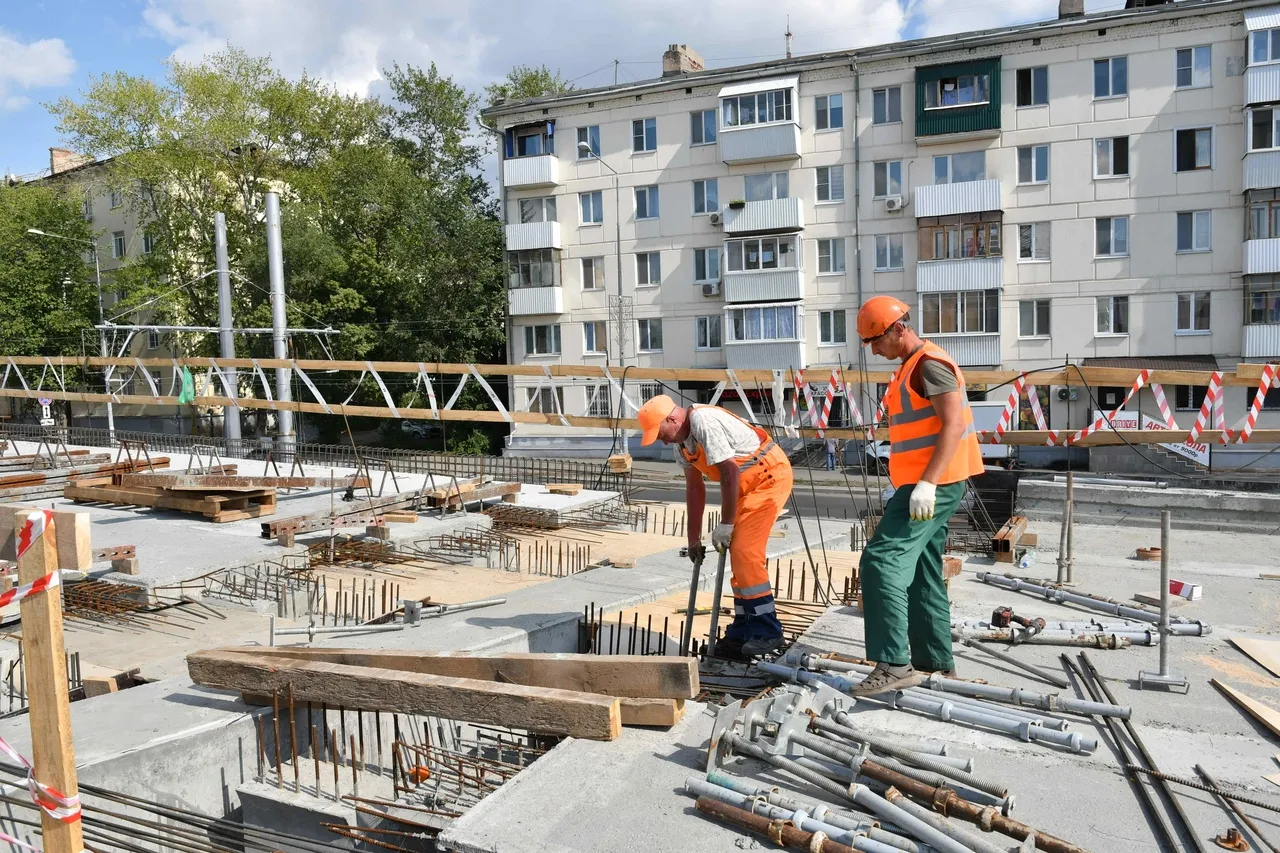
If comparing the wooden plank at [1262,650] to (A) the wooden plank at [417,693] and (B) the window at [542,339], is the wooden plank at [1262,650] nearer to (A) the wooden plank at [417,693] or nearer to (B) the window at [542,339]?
(A) the wooden plank at [417,693]

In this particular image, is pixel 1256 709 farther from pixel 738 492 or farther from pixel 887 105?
pixel 887 105

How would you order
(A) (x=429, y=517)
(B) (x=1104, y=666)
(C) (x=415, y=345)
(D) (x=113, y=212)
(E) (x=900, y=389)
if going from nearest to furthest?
(E) (x=900, y=389) → (B) (x=1104, y=666) → (A) (x=429, y=517) → (C) (x=415, y=345) → (D) (x=113, y=212)

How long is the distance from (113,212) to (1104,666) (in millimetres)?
49180

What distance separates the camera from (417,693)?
420 cm

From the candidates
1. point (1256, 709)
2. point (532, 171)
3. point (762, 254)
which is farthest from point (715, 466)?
point (532, 171)

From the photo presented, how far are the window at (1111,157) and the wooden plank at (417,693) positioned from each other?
27.9 m

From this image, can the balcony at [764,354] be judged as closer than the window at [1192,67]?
No

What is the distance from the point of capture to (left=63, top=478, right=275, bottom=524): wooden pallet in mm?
13156

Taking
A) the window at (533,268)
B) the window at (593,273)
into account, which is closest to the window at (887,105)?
the window at (593,273)

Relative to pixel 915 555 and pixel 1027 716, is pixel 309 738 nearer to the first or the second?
pixel 915 555

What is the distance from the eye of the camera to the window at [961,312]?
91.3 feet

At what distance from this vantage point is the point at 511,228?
1357 inches

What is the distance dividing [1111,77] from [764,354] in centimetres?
1266

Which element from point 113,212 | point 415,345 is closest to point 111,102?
point 113,212
